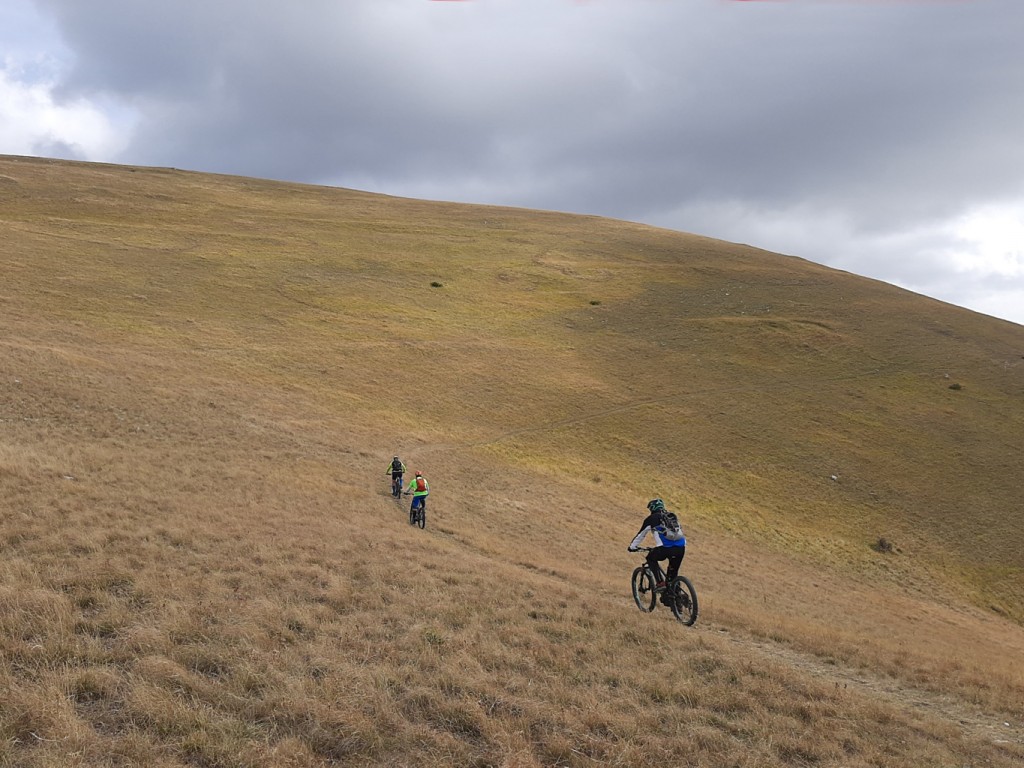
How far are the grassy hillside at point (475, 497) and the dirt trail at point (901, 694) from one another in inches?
3.8

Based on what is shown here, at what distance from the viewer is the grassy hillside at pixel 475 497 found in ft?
23.3

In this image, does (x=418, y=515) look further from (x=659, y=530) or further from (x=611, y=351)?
(x=611, y=351)

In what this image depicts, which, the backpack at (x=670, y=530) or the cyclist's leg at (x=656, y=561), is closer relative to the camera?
the backpack at (x=670, y=530)

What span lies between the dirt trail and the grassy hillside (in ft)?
0.32

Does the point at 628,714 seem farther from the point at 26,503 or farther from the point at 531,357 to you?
the point at 531,357

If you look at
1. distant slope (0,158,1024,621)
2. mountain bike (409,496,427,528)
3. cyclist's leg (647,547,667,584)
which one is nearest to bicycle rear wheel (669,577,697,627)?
cyclist's leg (647,547,667,584)

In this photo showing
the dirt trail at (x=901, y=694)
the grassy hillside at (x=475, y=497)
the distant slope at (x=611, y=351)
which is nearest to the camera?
the grassy hillside at (x=475, y=497)

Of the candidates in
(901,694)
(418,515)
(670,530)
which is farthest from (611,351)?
(901,694)

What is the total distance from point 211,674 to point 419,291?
2285 inches

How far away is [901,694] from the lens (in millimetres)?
10484

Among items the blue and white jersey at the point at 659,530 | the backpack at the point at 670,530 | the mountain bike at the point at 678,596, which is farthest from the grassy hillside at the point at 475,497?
the backpack at the point at 670,530

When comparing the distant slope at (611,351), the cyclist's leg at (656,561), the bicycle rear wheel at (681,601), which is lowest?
the bicycle rear wheel at (681,601)

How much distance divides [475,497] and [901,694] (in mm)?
18646

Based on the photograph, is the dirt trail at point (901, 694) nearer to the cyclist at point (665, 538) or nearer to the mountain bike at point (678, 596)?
the mountain bike at point (678, 596)
